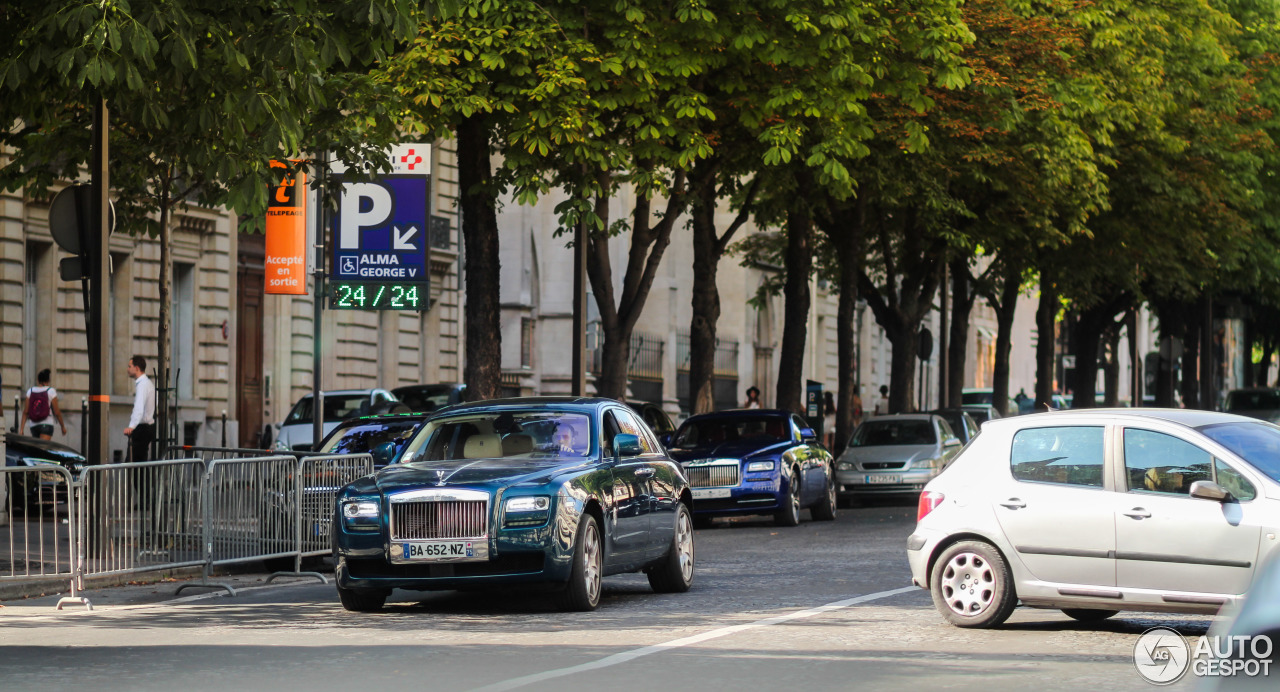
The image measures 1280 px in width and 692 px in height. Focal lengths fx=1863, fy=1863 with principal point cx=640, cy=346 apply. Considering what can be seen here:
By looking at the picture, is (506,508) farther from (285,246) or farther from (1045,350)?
(1045,350)

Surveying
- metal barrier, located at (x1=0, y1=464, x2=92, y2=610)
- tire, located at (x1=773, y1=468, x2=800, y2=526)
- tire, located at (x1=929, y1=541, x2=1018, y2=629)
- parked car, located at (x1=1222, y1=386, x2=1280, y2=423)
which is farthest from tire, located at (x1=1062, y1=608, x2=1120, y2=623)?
parked car, located at (x1=1222, y1=386, x2=1280, y2=423)

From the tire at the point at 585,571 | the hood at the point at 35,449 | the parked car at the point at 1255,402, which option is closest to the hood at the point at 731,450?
the hood at the point at 35,449

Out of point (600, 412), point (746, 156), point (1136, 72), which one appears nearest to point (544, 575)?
point (600, 412)

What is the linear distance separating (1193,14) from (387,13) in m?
29.0

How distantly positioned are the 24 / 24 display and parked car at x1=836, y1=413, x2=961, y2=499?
10423 millimetres

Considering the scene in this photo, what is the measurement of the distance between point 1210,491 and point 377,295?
12534 millimetres

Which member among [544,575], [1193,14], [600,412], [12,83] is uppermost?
[1193,14]

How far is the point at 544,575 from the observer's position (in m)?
12.3

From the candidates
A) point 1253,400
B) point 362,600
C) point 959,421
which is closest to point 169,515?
point 362,600

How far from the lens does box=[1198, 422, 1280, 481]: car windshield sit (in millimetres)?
10625

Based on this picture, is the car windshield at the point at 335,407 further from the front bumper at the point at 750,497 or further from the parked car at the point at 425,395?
the front bumper at the point at 750,497

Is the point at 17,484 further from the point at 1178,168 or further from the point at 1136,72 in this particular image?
the point at 1178,168

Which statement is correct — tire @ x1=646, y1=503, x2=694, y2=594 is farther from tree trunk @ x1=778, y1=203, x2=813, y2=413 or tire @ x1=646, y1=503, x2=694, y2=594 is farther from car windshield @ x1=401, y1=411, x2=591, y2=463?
tree trunk @ x1=778, y1=203, x2=813, y2=413

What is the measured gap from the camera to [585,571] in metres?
12.6
